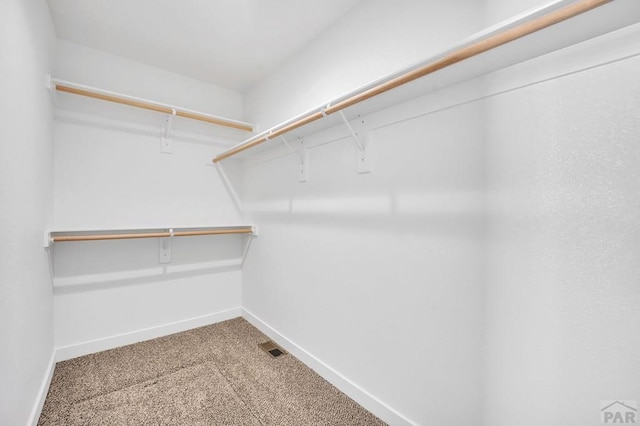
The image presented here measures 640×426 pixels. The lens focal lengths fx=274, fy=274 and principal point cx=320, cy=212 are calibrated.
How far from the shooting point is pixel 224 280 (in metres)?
2.61

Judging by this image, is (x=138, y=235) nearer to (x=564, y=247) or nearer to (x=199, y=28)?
(x=199, y=28)

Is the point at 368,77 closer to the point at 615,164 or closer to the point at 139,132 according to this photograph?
the point at 615,164

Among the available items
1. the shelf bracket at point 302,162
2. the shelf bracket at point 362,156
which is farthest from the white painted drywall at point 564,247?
the shelf bracket at point 302,162

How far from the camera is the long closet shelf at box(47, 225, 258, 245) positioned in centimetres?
→ 173

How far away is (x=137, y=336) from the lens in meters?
2.16

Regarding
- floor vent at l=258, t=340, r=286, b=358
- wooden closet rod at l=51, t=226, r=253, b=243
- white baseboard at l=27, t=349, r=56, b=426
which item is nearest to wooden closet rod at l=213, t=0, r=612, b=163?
wooden closet rod at l=51, t=226, r=253, b=243

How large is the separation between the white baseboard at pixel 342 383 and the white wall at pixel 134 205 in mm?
782

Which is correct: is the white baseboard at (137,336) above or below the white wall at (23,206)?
below

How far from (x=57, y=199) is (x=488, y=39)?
254 centimetres

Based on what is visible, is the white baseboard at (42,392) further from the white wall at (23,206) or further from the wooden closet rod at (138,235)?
the wooden closet rod at (138,235)

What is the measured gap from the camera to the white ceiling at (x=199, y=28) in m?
1.55

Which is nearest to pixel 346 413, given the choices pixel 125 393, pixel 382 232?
pixel 382 232

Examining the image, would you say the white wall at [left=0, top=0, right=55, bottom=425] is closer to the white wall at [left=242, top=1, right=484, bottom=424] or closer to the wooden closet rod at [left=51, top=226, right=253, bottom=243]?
the wooden closet rod at [left=51, top=226, right=253, bottom=243]

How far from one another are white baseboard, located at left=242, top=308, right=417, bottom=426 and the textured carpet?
0.03 metres
